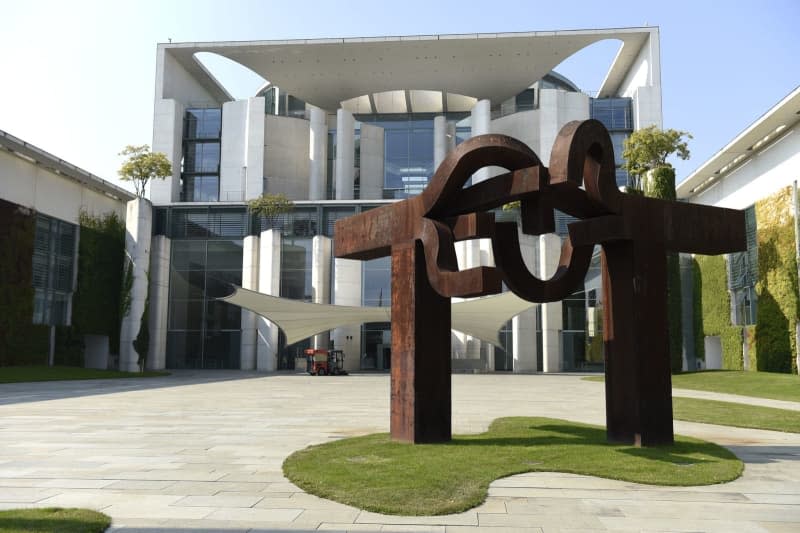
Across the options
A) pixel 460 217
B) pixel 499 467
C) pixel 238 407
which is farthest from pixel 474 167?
pixel 238 407

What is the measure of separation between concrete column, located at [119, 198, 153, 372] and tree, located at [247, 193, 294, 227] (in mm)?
5327

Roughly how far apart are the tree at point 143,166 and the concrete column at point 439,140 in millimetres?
14846

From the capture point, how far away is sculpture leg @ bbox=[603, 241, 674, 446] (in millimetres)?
7754

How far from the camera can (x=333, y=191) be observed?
1655 inches

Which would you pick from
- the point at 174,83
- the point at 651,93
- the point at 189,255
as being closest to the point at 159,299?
the point at 189,255

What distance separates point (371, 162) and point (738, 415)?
3045 cm

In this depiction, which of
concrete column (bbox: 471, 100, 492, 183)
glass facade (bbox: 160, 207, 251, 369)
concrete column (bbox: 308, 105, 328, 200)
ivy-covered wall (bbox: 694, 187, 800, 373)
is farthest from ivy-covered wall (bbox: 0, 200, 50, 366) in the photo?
ivy-covered wall (bbox: 694, 187, 800, 373)

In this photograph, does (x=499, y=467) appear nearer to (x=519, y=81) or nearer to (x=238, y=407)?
(x=238, y=407)

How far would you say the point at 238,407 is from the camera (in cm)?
1402

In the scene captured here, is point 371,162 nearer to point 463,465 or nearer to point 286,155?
point 286,155

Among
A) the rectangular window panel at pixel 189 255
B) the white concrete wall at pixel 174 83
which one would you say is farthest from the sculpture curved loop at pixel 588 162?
the white concrete wall at pixel 174 83

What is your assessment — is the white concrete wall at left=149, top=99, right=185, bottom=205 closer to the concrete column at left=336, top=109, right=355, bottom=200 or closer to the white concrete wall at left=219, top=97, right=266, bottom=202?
the white concrete wall at left=219, top=97, right=266, bottom=202

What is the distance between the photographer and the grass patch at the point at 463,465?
546cm

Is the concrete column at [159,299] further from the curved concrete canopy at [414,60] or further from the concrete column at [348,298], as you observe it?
the curved concrete canopy at [414,60]
